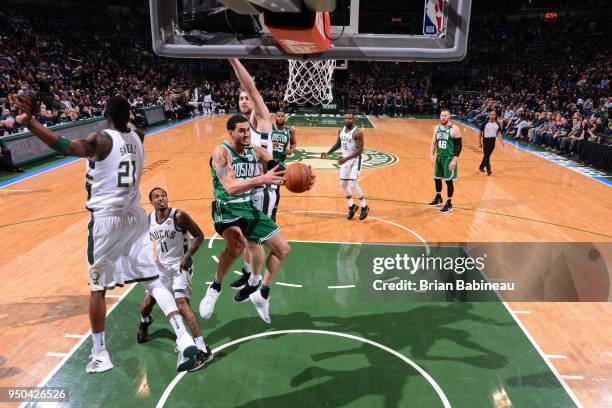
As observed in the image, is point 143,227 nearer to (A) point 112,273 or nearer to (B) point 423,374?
(A) point 112,273

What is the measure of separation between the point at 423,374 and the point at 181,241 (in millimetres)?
2539

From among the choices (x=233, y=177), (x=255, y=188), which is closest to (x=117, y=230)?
(x=233, y=177)

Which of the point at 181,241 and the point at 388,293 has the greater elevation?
the point at 181,241

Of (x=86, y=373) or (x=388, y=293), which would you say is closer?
(x=86, y=373)

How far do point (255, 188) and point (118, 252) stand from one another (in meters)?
1.96

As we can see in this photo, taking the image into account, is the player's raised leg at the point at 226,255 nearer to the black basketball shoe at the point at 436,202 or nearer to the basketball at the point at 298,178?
the basketball at the point at 298,178

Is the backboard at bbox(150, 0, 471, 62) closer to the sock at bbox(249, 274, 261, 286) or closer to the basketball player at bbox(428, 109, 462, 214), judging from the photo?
the sock at bbox(249, 274, 261, 286)

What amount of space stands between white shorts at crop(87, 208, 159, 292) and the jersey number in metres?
0.27

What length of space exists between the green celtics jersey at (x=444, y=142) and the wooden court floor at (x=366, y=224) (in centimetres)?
117

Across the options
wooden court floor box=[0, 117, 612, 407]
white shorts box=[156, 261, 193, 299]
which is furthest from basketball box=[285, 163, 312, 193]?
wooden court floor box=[0, 117, 612, 407]

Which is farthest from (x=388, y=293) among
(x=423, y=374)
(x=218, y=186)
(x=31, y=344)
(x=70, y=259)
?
(x=70, y=259)

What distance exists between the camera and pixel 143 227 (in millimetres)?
3979


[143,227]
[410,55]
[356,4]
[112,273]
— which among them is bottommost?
[112,273]

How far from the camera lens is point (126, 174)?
3719mm
